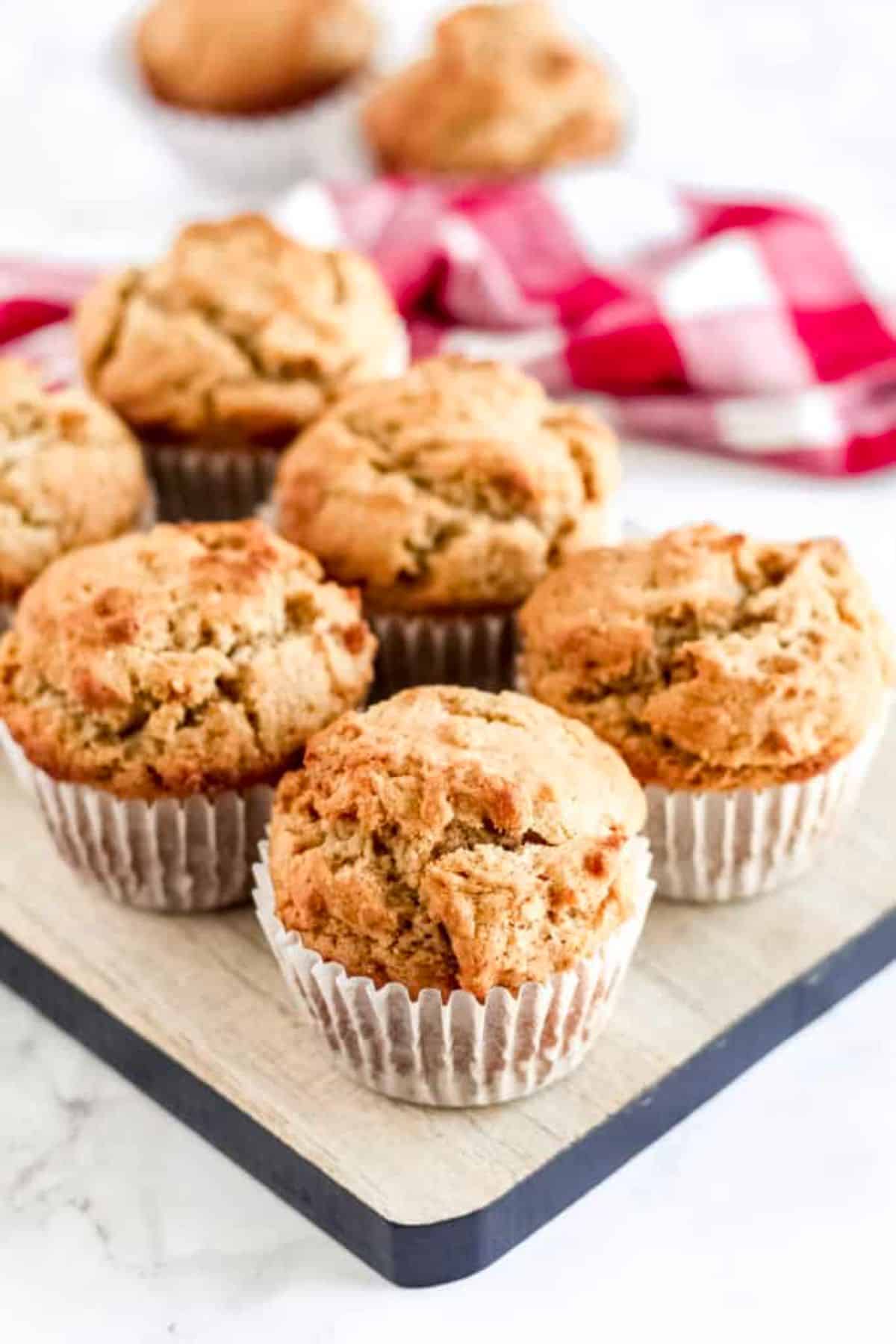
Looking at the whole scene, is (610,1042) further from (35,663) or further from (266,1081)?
(35,663)

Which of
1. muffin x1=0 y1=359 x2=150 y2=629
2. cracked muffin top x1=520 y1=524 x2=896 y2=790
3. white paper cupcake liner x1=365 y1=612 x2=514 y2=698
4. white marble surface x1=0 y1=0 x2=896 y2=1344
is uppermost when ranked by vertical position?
cracked muffin top x1=520 y1=524 x2=896 y2=790

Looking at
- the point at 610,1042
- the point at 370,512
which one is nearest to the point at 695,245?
the point at 370,512

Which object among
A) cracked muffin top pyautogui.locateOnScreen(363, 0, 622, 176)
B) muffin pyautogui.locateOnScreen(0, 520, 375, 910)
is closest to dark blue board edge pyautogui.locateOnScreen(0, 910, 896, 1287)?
muffin pyautogui.locateOnScreen(0, 520, 375, 910)

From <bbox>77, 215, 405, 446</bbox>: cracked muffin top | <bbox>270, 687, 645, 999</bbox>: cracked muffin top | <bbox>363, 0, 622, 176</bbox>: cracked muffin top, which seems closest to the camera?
<bbox>270, 687, 645, 999</bbox>: cracked muffin top

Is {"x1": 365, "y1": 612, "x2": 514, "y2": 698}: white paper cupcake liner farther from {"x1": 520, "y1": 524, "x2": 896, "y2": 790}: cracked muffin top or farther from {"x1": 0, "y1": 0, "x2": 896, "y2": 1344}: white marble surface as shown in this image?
{"x1": 0, "y1": 0, "x2": 896, "y2": 1344}: white marble surface

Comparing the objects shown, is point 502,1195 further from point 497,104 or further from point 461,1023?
point 497,104

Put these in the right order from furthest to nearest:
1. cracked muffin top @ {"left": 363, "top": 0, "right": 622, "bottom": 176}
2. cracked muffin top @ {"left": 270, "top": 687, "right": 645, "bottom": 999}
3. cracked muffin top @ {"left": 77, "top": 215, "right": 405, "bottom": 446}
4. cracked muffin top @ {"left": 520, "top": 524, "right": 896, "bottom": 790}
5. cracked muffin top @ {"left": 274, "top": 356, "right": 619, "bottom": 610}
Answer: cracked muffin top @ {"left": 363, "top": 0, "right": 622, "bottom": 176}, cracked muffin top @ {"left": 77, "top": 215, "right": 405, "bottom": 446}, cracked muffin top @ {"left": 274, "top": 356, "right": 619, "bottom": 610}, cracked muffin top @ {"left": 520, "top": 524, "right": 896, "bottom": 790}, cracked muffin top @ {"left": 270, "top": 687, "right": 645, "bottom": 999}

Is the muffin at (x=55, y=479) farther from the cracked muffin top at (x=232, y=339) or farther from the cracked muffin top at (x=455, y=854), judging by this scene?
the cracked muffin top at (x=455, y=854)
